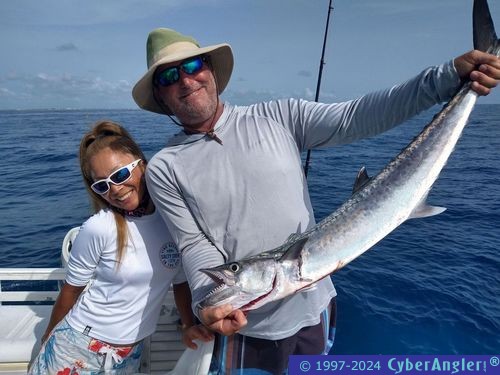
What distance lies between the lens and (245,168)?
2160 mm

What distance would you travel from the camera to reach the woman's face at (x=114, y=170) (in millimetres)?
2371

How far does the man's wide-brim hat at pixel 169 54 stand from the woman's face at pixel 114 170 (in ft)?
1.37

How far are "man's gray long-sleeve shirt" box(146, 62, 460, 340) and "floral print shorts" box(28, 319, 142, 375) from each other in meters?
0.85

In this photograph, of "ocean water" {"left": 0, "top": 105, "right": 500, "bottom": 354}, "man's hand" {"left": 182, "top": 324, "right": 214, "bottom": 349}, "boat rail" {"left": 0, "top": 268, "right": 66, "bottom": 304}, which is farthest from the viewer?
"ocean water" {"left": 0, "top": 105, "right": 500, "bottom": 354}

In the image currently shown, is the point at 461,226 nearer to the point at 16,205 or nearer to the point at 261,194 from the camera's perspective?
the point at 261,194

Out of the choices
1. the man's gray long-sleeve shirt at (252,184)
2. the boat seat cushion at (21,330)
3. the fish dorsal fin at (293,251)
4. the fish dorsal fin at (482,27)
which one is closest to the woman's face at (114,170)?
the man's gray long-sleeve shirt at (252,184)

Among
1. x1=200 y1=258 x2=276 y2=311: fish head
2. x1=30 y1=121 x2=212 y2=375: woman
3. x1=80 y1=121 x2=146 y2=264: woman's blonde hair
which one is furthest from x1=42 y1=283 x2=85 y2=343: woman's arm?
x1=200 y1=258 x2=276 y2=311: fish head

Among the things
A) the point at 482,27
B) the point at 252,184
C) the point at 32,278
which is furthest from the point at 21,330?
the point at 482,27

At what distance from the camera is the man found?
2.13 metres

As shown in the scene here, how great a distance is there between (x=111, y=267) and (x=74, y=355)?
0.66 metres

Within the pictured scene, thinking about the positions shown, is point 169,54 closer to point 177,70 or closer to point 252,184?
point 177,70

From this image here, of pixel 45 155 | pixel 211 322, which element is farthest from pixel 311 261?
pixel 45 155

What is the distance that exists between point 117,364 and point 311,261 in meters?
1.55

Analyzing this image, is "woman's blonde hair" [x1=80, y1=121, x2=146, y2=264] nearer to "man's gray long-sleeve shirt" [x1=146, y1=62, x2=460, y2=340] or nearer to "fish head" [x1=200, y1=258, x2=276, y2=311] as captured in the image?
"man's gray long-sleeve shirt" [x1=146, y1=62, x2=460, y2=340]
